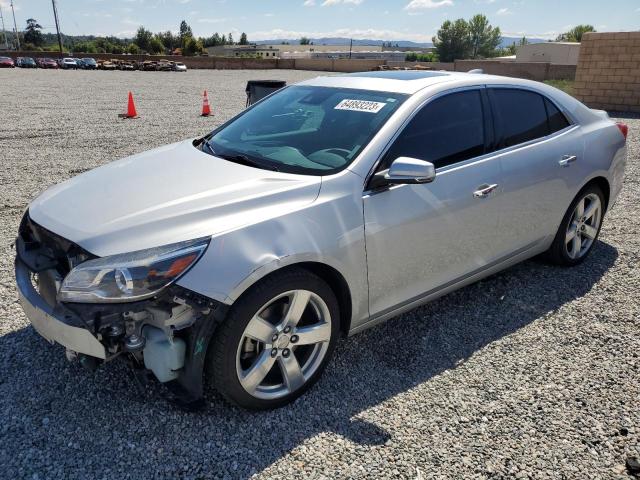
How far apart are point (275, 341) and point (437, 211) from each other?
1285mm

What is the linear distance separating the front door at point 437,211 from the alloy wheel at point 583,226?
113 centimetres

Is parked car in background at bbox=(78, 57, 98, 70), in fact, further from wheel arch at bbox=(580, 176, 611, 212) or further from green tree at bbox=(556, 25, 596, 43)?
green tree at bbox=(556, 25, 596, 43)

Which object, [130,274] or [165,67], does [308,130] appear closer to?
[130,274]

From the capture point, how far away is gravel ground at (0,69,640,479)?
2.52 metres

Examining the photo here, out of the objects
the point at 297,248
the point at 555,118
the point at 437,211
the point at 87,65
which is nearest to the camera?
the point at 297,248

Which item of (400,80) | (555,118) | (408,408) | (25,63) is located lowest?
(408,408)

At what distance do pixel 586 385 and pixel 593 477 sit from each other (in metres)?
0.77

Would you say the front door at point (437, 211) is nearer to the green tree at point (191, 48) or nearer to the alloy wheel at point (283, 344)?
the alloy wheel at point (283, 344)

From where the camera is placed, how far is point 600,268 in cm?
476

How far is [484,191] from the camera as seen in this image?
11.6 ft

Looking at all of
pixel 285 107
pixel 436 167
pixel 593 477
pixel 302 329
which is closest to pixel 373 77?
pixel 285 107

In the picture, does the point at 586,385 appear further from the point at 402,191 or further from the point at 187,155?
the point at 187,155

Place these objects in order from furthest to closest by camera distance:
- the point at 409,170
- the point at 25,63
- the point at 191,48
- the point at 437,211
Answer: the point at 191,48 → the point at 25,63 → the point at 437,211 → the point at 409,170

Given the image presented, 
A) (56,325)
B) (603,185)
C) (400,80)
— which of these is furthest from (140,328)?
(603,185)
